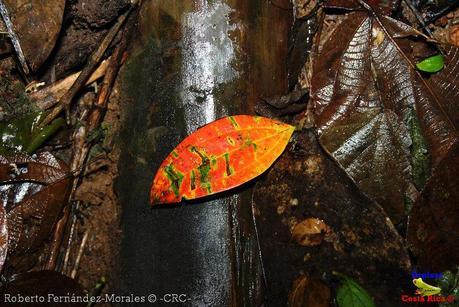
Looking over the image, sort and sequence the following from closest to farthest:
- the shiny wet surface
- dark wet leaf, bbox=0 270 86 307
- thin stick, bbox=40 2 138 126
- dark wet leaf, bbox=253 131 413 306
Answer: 1. the shiny wet surface
2. dark wet leaf, bbox=253 131 413 306
3. dark wet leaf, bbox=0 270 86 307
4. thin stick, bbox=40 2 138 126

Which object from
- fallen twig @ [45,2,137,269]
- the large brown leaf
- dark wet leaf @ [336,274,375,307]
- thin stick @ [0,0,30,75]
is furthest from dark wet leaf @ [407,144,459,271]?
thin stick @ [0,0,30,75]

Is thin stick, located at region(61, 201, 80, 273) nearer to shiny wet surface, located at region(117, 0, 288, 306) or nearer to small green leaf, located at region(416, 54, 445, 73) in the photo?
shiny wet surface, located at region(117, 0, 288, 306)

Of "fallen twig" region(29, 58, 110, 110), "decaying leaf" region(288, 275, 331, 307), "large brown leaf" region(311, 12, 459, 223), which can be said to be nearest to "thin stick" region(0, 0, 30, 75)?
"fallen twig" region(29, 58, 110, 110)

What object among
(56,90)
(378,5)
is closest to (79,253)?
(56,90)

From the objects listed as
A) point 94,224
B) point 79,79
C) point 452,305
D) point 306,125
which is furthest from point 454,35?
point 94,224

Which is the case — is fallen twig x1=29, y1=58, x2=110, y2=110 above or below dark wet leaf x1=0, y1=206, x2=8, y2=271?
above

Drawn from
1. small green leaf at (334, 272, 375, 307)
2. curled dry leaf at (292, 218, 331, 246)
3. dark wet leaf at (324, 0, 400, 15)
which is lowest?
small green leaf at (334, 272, 375, 307)

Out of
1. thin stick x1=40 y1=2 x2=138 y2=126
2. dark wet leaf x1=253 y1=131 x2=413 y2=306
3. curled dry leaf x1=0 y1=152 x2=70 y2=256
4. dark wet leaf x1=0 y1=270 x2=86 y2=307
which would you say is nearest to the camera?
dark wet leaf x1=253 y1=131 x2=413 y2=306

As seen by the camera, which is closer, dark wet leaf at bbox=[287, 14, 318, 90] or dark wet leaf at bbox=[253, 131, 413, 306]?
dark wet leaf at bbox=[253, 131, 413, 306]
